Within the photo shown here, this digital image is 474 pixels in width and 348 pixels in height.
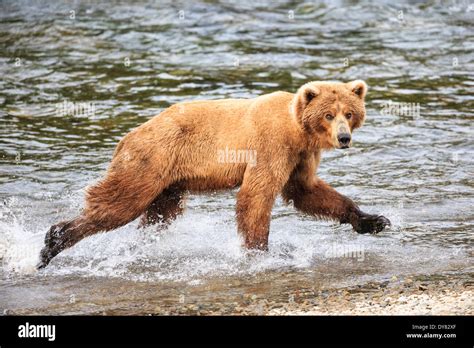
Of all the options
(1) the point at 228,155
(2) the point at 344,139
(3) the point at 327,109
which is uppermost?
(3) the point at 327,109

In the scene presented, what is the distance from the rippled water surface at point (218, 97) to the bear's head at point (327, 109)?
1.33 meters

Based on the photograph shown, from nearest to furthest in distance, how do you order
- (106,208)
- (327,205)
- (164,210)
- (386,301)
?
(386,301) → (106,208) → (327,205) → (164,210)

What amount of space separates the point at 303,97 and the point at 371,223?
1.72 m

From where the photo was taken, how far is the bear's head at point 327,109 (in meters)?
8.95

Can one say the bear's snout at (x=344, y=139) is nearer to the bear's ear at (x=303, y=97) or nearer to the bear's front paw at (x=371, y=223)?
the bear's ear at (x=303, y=97)

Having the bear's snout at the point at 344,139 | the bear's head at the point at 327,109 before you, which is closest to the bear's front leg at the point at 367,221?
the bear's head at the point at 327,109

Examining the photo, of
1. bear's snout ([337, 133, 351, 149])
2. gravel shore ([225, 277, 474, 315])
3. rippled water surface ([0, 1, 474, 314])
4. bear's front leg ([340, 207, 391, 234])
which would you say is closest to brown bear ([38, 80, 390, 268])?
bear's snout ([337, 133, 351, 149])

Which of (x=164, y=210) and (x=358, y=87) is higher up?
(x=358, y=87)

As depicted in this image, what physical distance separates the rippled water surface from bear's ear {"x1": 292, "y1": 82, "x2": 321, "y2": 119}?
4.92ft

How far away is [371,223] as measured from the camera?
32.3ft

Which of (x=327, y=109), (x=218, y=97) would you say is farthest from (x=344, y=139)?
(x=218, y=97)

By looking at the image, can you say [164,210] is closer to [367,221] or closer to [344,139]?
[367,221]

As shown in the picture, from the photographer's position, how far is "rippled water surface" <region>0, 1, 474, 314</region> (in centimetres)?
901
